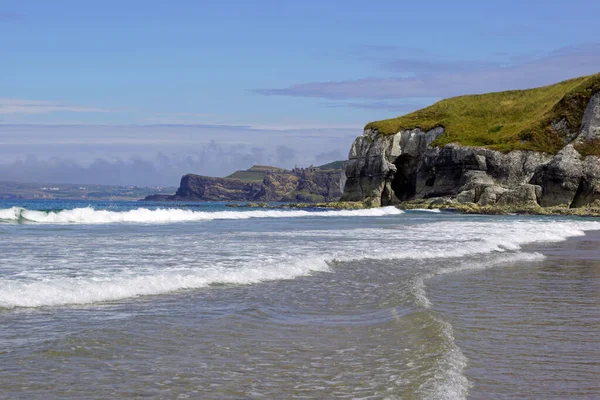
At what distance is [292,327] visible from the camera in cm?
789

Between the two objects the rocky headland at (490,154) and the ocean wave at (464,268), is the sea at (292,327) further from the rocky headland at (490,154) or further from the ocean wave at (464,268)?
the rocky headland at (490,154)

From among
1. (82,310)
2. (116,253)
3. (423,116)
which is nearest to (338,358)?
(82,310)

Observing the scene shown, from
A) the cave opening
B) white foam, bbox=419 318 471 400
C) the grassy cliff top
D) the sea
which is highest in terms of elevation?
the grassy cliff top

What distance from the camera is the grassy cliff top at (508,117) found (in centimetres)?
7219

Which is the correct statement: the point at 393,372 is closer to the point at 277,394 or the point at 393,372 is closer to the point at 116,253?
the point at 277,394

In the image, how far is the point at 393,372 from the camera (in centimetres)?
593

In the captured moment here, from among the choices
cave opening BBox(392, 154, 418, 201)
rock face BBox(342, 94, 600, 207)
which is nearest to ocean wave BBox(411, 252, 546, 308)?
rock face BBox(342, 94, 600, 207)

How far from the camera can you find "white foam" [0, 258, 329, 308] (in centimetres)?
918

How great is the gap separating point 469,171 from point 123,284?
66.7 meters

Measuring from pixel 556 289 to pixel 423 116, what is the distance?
269ft

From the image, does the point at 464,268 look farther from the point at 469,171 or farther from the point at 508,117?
the point at 508,117

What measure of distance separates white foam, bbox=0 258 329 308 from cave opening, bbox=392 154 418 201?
75.0m

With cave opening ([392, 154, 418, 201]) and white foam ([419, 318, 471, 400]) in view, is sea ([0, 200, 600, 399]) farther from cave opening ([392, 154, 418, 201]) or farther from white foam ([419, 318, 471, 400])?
cave opening ([392, 154, 418, 201])

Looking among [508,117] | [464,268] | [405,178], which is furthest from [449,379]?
[508,117]
